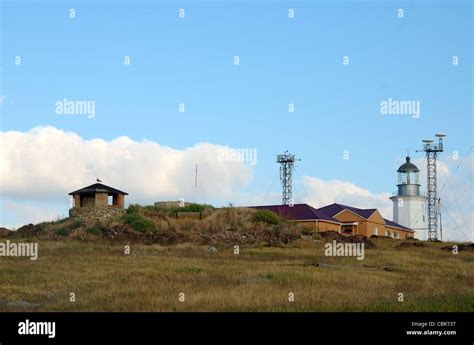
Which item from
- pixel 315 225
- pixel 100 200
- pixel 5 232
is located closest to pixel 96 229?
pixel 100 200

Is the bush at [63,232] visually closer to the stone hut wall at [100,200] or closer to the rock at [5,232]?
the rock at [5,232]

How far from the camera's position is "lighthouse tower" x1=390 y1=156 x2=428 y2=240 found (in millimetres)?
68250

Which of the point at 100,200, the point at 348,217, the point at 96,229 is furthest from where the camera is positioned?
the point at 348,217

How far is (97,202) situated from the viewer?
46.7m

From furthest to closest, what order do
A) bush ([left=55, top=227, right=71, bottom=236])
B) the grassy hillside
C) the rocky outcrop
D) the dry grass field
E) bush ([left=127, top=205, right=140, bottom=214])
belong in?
bush ([left=127, top=205, right=140, bottom=214]), the rocky outcrop, bush ([left=55, top=227, right=71, bottom=236]), the grassy hillside, the dry grass field

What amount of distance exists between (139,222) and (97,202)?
445cm

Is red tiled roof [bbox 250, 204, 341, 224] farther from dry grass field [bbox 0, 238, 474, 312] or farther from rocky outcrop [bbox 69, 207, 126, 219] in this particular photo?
dry grass field [bbox 0, 238, 474, 312]

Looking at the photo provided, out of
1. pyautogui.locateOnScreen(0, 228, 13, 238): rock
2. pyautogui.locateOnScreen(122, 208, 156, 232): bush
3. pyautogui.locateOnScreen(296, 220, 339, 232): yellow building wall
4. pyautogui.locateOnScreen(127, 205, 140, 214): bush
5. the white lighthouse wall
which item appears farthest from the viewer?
the white lighthouse wall

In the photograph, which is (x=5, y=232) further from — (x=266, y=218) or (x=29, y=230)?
(x=266, y=218)

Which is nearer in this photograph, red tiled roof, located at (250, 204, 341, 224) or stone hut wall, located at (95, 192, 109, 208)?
stone hut wall, located at (95, 192, 109, 208)

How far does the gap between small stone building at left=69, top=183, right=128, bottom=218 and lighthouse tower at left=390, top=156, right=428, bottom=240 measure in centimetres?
3180

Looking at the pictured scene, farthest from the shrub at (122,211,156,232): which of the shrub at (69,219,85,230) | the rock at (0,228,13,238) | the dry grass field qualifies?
the dry grass field

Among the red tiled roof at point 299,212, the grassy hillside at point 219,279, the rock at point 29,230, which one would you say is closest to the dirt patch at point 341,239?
the grassy hillside at point 219,279
